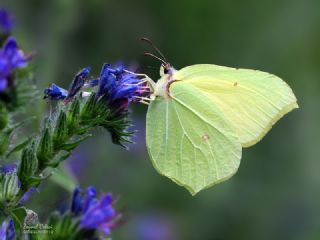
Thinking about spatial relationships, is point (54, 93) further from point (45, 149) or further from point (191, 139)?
point (191, 139)

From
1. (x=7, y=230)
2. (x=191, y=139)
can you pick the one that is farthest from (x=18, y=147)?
(x=191, y=139)

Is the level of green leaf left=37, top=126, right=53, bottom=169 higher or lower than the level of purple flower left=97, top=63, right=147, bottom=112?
lower

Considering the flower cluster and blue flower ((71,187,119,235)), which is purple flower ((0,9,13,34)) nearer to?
the flower cluster

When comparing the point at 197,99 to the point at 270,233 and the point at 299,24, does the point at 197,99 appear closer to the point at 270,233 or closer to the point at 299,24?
the point at 270,233

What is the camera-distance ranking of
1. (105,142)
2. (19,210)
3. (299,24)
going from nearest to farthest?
(19,210)
(105,142)
(299,24)

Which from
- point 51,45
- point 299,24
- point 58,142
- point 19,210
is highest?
point 299,24

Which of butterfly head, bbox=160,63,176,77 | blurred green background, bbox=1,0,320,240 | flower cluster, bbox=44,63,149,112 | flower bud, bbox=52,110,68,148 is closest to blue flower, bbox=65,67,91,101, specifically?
flower cluster, bbox=44,63,149,112

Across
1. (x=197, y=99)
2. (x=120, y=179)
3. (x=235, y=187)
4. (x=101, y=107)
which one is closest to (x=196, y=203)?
(x=235, y=187)
